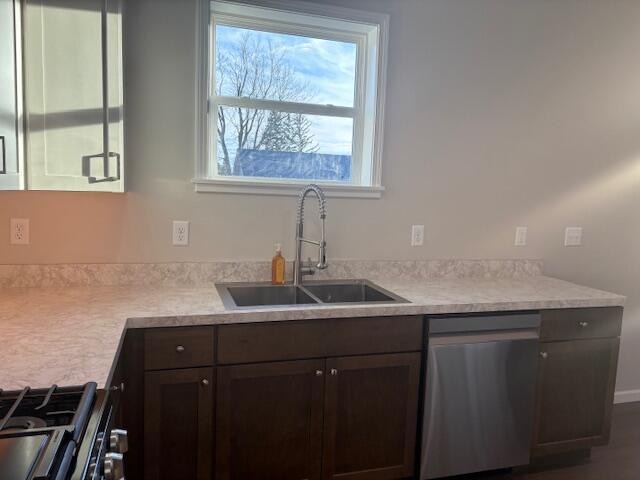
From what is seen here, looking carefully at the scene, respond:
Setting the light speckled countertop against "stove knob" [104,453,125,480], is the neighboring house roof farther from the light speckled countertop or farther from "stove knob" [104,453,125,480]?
"stove knob" [104,453,125,480]

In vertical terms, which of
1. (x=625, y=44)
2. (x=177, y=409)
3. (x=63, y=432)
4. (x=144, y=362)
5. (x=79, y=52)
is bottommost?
(x=177, y=409)

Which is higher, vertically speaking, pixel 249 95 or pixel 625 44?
pixel 625 44

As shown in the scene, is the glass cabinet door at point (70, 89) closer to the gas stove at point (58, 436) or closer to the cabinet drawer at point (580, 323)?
the gas stove at point (58, 436)

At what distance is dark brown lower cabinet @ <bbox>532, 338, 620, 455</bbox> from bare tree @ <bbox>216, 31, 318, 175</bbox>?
1.66 m

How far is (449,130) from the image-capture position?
2.61 m

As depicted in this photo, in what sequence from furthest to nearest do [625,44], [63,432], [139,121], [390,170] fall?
[625,44] → [390,170] → [139,121] → [63,432]

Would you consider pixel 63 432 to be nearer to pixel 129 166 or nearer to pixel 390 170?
pixel 129 166

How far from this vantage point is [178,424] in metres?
1.76

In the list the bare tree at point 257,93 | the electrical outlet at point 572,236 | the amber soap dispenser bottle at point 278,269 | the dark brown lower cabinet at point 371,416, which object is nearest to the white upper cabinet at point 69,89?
the bare tree at point 257,93

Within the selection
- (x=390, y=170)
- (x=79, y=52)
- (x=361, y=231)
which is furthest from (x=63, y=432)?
(x=390, y=170)

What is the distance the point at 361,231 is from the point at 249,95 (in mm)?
921

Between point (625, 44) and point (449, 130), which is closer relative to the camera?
point (449, 130)

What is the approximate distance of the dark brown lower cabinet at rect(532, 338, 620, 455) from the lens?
2.23 m

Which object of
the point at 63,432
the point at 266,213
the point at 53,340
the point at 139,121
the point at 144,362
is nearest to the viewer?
the point at 63,432
